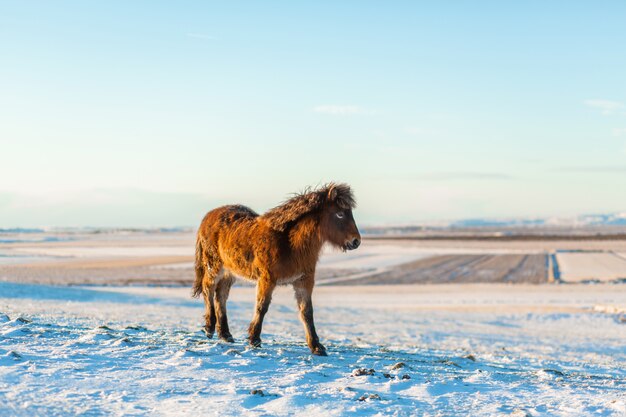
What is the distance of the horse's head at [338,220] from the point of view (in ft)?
28.5

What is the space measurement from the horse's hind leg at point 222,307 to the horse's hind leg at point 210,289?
0.10m

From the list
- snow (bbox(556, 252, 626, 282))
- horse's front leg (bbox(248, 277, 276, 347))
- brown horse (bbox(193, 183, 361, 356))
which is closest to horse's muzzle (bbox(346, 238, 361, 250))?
brown horse (bbox(193, 183, 361, 356))

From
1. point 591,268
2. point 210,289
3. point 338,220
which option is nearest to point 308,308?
point 338,220

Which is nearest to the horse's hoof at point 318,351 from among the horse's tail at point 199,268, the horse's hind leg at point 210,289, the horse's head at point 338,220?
the horse's head at point 338,220

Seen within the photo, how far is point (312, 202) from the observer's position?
29.4ft

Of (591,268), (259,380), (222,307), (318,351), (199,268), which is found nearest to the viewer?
(259,380)

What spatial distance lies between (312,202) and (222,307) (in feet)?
8.18

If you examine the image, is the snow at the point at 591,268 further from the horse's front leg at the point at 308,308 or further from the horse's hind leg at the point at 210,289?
the horse's front leg at the point at 308,308

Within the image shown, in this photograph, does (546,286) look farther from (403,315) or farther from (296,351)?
(296,351)

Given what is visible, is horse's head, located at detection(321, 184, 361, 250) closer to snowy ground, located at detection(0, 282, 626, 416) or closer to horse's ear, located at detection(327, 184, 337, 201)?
horse's ear, located at detection(327, 184, 337, 201)

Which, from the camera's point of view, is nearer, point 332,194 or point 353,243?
point 353,243

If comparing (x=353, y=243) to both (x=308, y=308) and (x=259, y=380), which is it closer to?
(x=308, y=308)

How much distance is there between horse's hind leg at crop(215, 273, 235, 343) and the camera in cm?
977

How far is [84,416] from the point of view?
18.0 feet
